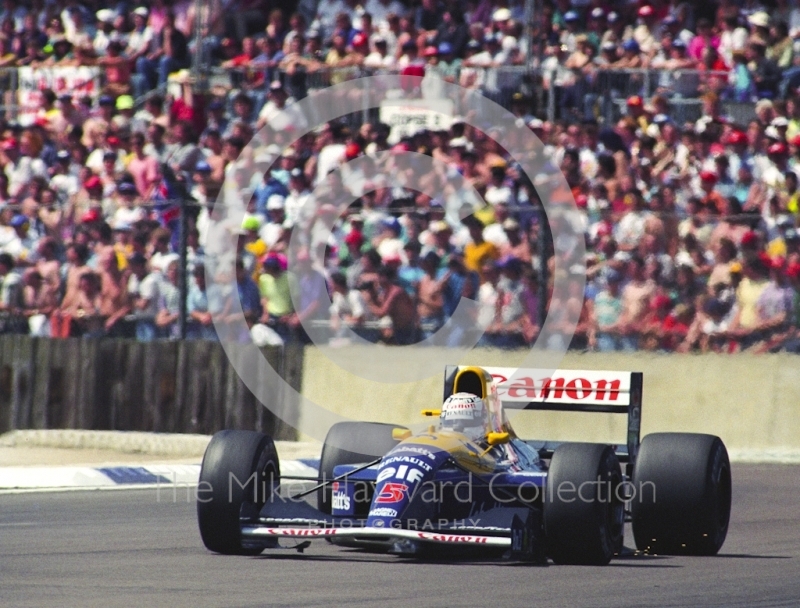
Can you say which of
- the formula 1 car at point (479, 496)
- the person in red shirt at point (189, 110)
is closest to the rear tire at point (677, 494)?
the formula 1 car at point (479, 496)

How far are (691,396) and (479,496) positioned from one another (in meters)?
7.30

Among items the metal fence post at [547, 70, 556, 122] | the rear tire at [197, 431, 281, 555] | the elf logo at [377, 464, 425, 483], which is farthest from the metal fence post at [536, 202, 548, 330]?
the elf logo at [377, 464, 425, 483]

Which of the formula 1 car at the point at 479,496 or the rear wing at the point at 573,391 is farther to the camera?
the rear wing at the point at 573,391

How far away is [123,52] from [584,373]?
50.0ft

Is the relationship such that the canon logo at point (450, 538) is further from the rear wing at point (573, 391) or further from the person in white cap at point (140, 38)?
the person in white cap at point (140, 38)

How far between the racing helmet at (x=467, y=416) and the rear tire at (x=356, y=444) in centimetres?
97

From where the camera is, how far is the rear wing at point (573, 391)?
33.3ft

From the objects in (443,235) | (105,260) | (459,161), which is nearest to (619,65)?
(459,161)

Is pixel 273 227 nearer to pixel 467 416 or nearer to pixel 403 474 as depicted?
pixel 467 416

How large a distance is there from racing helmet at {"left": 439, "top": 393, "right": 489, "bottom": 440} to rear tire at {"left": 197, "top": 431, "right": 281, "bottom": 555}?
41.6 inches

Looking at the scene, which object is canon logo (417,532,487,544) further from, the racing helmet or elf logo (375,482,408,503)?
the racing helmet

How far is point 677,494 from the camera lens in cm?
925

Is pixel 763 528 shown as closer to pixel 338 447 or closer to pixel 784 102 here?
A: pixel 338 447

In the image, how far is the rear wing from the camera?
10141mm
